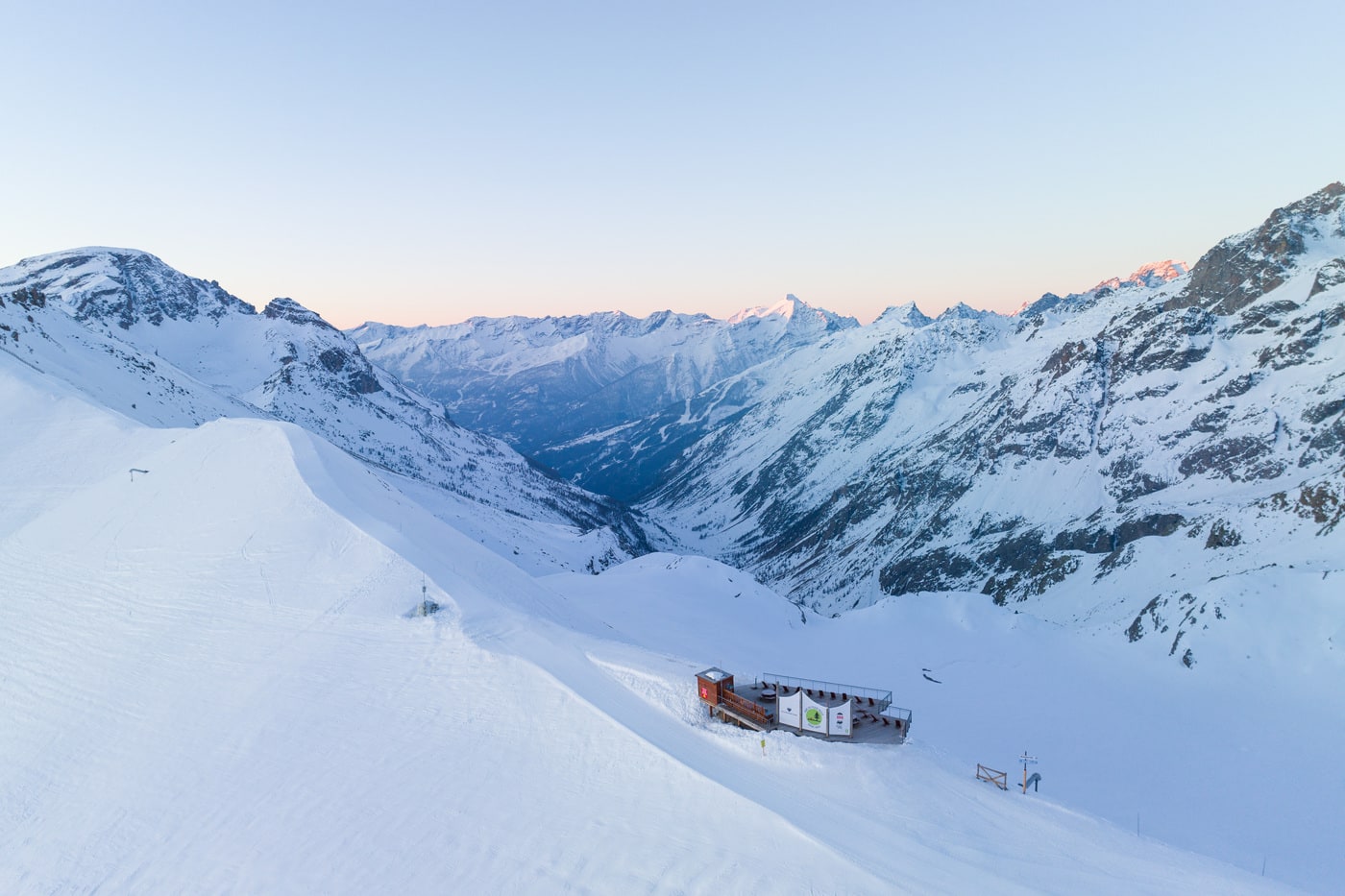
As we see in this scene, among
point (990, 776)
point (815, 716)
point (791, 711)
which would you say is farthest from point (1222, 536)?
point (791, 711)

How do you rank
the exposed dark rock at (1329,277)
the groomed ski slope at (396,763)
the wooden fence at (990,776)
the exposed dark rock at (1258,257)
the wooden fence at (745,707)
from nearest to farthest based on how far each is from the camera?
1. the groomed ski slope at (396,763)
2. the wooden fence at (990,776)
3. the wooden fence at (745,707)
4. the exposed dark rock at (1329,277)
5. the exposed dark rock at (1258,257)

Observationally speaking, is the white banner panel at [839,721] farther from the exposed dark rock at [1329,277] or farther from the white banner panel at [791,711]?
the exposed dark rock at [1329,277]

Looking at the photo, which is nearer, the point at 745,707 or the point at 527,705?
the point at 527,705

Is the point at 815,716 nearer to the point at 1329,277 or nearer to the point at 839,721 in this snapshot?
the point at 839,721

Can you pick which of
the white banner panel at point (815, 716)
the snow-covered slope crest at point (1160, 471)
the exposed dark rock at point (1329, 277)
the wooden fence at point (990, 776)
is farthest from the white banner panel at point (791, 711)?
the exposed dark rock at point (1329, 277)

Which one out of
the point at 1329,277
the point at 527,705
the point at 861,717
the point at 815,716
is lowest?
the point at 527,705

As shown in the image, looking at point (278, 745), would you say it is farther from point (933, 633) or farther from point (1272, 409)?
point (1272, 409)
